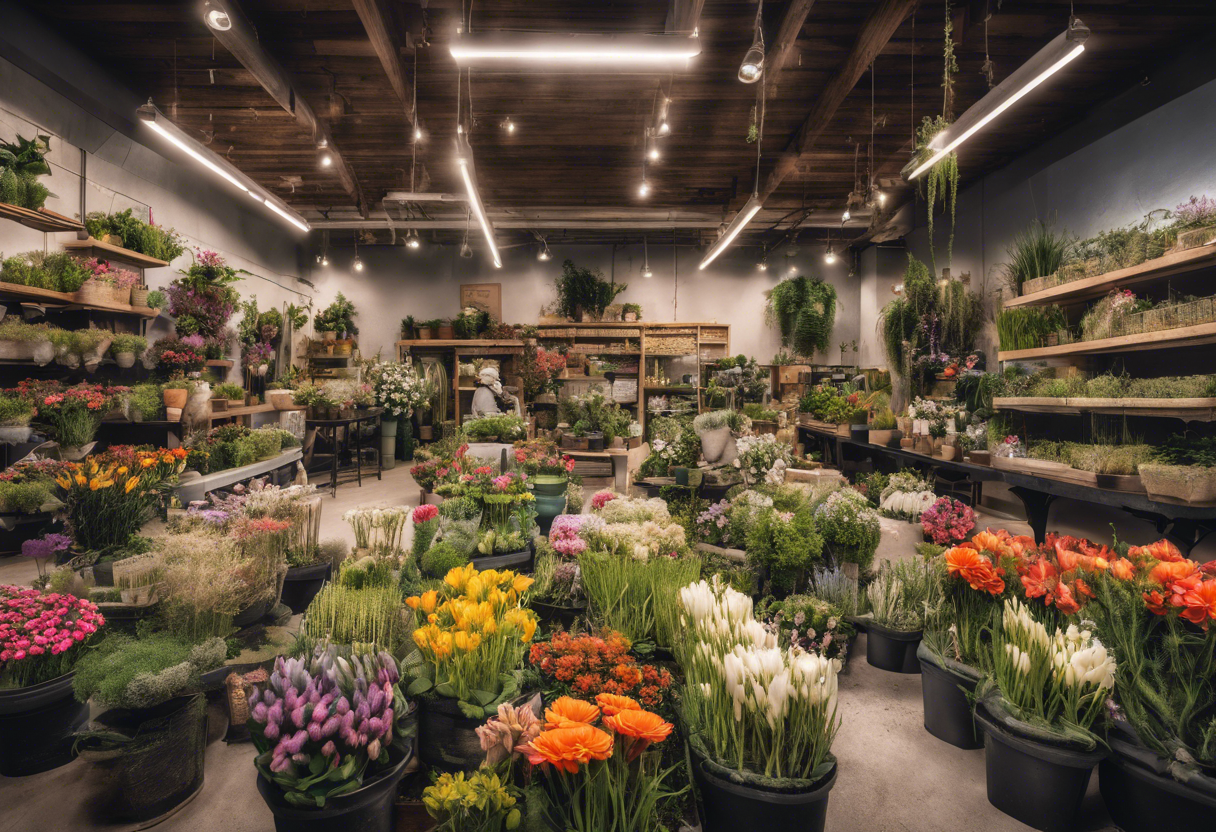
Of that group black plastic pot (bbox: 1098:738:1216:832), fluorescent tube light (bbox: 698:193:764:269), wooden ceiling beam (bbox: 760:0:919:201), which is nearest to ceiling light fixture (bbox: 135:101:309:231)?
fluorescent tube light (bbox: 698:193:764:269)

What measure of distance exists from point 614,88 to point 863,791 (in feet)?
20.9

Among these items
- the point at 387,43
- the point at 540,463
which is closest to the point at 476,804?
the point at 540,463

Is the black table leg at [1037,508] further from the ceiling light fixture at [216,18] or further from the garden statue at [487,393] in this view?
the ceiling light fixture at [216,18]

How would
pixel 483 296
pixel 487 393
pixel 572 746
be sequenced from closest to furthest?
pixel 572 746 → pixel 487 393 → pixel 483 296

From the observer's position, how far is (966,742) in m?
2.41

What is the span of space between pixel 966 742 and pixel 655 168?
25.1 ft

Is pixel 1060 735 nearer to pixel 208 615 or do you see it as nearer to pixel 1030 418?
pixel 208 615

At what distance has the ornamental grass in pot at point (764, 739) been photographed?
1509 millimetres

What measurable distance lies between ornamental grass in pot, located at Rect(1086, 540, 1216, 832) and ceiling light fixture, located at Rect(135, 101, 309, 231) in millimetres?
6752

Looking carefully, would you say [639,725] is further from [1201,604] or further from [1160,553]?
[1160,553]

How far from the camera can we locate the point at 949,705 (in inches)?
95.7

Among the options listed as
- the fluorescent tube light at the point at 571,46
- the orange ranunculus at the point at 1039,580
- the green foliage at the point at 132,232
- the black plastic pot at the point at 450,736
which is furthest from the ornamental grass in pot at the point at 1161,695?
the green foliage at the point at 132,232

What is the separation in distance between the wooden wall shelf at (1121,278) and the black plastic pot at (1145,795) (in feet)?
11.8

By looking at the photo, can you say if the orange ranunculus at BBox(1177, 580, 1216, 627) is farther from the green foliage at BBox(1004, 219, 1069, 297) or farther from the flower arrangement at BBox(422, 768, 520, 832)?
the green foliage at BBox(1004, 219, 1069, 297)
